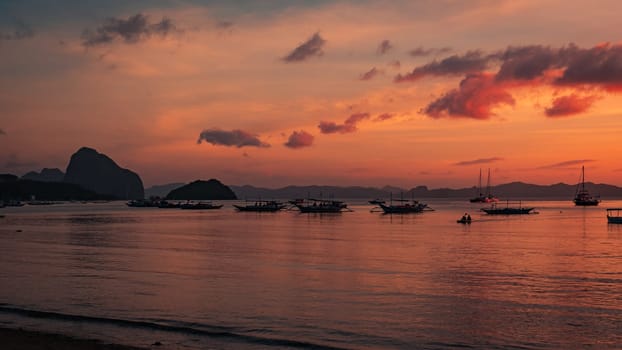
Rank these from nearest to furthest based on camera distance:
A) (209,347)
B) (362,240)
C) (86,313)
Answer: (209,347) < (86,313) < (362,240)

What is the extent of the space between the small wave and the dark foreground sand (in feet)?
8.62

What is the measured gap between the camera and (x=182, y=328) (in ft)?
62.8

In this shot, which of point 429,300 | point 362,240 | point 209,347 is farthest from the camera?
point 362,240

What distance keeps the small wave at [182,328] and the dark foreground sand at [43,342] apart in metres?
2.63

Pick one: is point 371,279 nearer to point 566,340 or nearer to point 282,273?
point 282,273

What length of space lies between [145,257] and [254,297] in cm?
1938

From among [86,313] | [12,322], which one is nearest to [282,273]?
[86,313]

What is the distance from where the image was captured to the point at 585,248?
49.2m

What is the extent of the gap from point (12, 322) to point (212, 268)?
16.0m

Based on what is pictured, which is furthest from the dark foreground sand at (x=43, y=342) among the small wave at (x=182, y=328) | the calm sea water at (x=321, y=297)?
the small wave at (x=182, y=328)

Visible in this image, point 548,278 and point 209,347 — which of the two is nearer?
point 209,347

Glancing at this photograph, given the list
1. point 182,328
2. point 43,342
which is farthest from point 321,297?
point 43,342

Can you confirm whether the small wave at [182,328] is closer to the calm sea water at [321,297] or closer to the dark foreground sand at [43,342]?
the calm sea water at [321,297]

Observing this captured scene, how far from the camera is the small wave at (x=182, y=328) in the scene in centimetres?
1750
